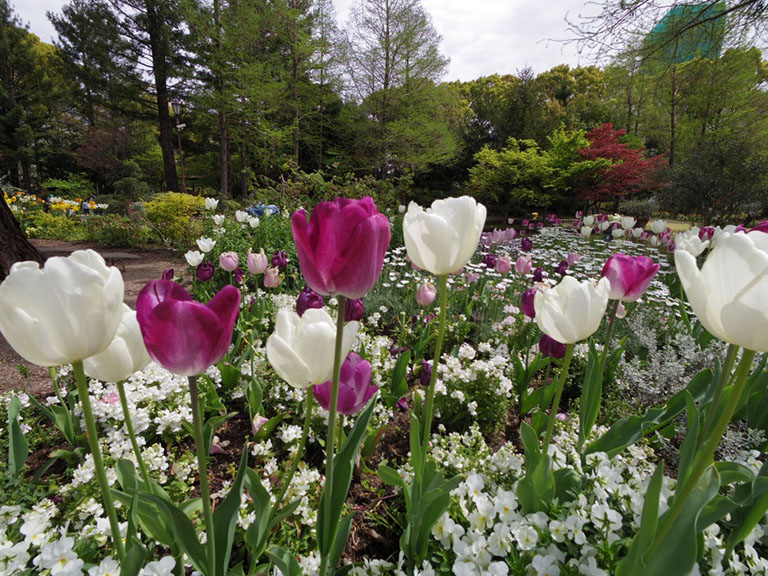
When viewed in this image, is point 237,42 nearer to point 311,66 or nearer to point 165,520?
point 311,66

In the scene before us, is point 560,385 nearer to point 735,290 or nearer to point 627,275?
point 735,290

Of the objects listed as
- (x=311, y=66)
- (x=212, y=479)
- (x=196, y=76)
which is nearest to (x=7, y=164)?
(x=196, y=76)

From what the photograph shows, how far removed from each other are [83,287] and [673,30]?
351 inches

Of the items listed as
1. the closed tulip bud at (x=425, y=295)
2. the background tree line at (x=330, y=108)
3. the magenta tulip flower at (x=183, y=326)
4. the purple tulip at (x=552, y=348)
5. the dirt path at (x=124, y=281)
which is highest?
the background tree line at (x=330, y=108)

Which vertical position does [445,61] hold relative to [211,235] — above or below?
above

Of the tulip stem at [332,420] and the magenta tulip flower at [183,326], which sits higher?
the magenta tulip flower at [183,326]

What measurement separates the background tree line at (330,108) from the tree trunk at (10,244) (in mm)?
9081

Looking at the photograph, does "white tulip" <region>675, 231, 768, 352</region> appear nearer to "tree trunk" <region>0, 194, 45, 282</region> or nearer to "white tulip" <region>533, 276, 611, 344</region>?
"white tulip" <region>533, 276, 611, 344</region>

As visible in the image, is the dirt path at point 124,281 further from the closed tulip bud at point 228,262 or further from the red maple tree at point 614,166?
the red maple tree at point 614,166

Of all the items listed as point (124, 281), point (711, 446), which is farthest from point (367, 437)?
point (124, 281)

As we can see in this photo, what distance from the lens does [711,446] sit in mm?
577

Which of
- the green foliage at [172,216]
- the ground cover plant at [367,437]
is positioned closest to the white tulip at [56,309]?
the ground cover plant at [367,437]

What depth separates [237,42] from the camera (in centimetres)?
1533

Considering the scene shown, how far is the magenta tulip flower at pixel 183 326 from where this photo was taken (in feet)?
1.98
